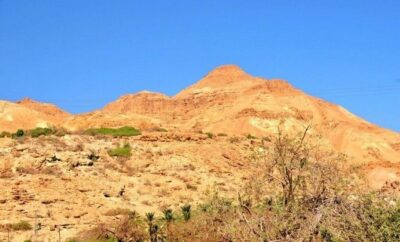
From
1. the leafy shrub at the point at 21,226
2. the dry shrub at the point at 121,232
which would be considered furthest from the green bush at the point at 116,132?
the dry shrub at the point at 121,232

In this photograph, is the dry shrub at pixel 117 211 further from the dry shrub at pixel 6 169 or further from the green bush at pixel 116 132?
the green bush at pixel 116 132

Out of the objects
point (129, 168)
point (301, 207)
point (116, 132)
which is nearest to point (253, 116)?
point (116, 132)

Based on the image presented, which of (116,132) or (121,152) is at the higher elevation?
(116,132)

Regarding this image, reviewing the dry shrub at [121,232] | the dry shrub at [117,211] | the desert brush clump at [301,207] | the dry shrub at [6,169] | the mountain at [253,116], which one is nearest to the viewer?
the desert brush clump at [301,207]

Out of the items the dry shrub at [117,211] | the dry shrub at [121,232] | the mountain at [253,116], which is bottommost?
the dry shrub at [121,232]

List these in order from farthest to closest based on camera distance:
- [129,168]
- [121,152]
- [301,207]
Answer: [121,152] → [129,168] → [301,207]

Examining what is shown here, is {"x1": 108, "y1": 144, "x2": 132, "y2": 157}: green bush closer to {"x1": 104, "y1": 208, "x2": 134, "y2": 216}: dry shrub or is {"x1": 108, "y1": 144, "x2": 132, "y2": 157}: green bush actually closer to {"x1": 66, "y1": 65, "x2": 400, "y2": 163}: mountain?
{"x1": 104, "y1": 208, "x2": 134, "y2": 216}: dry shrub

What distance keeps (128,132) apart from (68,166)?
12155 mm

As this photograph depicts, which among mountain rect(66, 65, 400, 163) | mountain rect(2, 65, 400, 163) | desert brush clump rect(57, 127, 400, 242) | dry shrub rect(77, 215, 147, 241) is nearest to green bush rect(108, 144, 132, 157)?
dry shrub rect(77, 215, 147, 241)

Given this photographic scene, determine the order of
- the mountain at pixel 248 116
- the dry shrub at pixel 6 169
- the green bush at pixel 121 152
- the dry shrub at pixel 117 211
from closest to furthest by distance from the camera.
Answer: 1. the dry shrub at pixel 117 211
2. the dry shrub at pixel 6 169
3. the green bush at pixel 121 152
4. the mountain at pixel 248 116

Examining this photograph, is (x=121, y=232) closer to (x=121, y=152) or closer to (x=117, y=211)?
(x=117, y=211)

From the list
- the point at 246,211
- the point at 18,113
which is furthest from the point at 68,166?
the point at 18,113

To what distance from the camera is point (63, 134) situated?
45688 millimetres

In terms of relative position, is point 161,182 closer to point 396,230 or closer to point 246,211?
point 246,211
